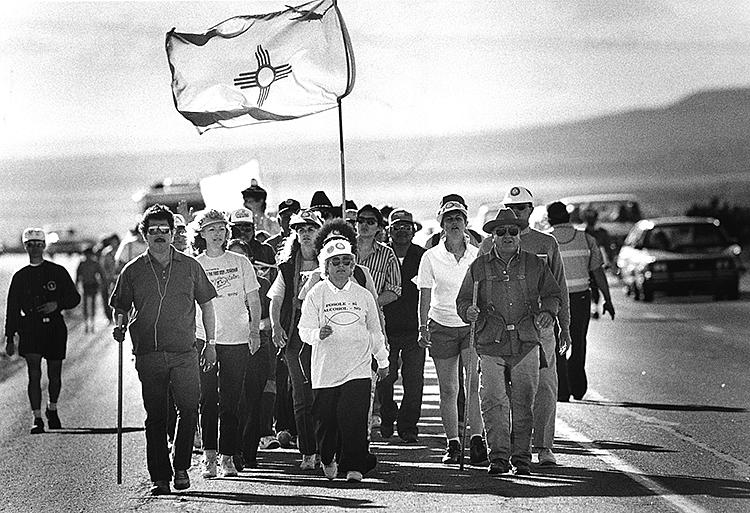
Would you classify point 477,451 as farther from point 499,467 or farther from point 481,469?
point 499,467

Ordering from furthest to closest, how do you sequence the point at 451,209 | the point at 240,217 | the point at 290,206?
the point at 290,206, the point at 240,217, the point at 451,209

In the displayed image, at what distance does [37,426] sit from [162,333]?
4.24 metres

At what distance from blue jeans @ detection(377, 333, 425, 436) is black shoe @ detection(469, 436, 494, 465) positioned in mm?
1408

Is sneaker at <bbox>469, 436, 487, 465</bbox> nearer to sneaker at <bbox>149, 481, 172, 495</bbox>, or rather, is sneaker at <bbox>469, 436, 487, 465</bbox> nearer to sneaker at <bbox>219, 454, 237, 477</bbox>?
sneaker at <bbox>219, 454, 237, 477</bbox>

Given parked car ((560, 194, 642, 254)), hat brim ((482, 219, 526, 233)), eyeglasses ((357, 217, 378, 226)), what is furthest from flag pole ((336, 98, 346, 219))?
parked car ((560, 194, 642, 254))

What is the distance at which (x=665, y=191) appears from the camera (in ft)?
348

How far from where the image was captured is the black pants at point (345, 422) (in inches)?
469

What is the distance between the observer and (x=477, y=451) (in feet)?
41.5

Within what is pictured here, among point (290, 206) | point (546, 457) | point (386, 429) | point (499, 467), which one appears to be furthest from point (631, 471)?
point (290, 206)

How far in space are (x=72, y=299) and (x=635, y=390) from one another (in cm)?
545

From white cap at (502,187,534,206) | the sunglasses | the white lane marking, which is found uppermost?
white cap at (502,187,534,206)

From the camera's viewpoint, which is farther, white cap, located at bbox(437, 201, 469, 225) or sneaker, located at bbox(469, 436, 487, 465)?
white cap, located at bbox(437, 201, 469, 225)

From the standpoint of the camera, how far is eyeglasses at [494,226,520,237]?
479 inches

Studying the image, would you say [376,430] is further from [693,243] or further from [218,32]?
[693,243]
